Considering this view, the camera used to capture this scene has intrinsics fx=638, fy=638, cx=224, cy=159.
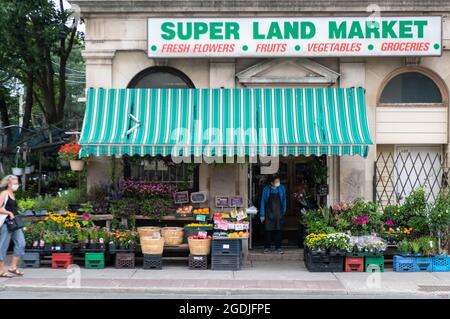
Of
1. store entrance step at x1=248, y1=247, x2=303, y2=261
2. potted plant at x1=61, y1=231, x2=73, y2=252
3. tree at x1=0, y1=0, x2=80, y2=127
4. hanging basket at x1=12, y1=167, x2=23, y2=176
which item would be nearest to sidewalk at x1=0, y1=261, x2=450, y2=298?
potted plant at x1=61, y1=231, x2=73, y2=252

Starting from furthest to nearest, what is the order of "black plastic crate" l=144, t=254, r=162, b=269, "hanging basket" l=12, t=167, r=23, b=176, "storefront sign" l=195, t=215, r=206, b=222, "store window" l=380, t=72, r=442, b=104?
"hanging basket" l=12, t=167, r=23, b=176, "store window" l=380, t=72, r=442, b=104, "storefront sign" l=195, t=215, r=206, b=222, "black plastic crate" l=144, t=254, r=162, b=269

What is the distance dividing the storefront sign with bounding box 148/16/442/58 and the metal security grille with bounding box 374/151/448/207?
94.9 inches

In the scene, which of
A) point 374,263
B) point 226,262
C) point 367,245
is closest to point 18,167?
point 226,262

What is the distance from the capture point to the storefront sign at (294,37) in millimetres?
14227

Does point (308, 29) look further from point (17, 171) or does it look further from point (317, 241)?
point (17, 171)

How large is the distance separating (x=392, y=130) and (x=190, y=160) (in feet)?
15.5

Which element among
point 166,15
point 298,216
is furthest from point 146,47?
point 298,216

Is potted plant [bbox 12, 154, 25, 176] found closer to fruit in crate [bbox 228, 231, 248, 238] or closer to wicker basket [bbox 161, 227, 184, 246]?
wicker basket [bbox 161, 227, 184, 246]

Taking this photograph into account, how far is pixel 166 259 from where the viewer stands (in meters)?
14.1

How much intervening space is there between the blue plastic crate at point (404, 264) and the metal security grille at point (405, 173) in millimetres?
2061

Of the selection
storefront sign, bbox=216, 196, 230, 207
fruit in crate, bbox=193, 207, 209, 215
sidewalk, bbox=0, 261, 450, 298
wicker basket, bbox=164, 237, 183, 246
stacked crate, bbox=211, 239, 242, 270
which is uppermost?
storefront sign, bbox=216, 196, 230, 207

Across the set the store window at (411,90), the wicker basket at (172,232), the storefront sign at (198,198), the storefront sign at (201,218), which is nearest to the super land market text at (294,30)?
the store window at (411,90)

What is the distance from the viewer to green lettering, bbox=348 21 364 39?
14227 millimetres

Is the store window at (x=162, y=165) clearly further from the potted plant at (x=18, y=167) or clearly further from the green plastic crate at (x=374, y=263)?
the green plastic crate at (x=374, y=263)
